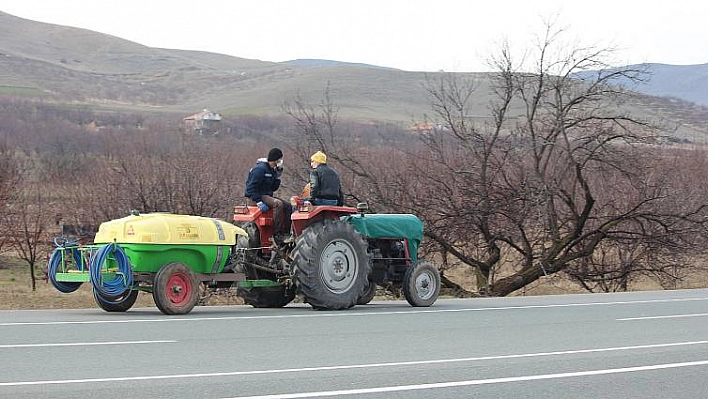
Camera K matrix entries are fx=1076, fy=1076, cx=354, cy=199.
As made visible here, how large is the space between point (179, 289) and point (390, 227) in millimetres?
4109

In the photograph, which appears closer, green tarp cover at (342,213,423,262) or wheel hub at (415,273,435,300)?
green tarp cover at (342,213,423,262)

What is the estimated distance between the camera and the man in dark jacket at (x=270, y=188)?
54.5 feet

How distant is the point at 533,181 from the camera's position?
28984 mm

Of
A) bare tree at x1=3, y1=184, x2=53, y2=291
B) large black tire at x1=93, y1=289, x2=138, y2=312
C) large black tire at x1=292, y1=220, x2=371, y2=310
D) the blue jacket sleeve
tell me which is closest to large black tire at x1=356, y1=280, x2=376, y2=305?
large black tire at x1=292, y1=220, x2=371, y2=310

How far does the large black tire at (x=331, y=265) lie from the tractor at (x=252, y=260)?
2 cm

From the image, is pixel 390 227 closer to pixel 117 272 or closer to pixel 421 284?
pixel 421 284

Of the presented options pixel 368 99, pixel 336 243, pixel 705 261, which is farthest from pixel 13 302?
pixel 368 99

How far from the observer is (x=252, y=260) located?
16.8m

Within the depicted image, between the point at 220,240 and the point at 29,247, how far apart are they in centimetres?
2334

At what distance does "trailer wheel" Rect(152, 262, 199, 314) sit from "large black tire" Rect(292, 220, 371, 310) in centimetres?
169

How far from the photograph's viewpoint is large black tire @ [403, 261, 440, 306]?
1758cm

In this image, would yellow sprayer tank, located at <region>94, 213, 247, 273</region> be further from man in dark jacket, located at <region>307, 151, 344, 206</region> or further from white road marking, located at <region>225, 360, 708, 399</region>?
white road marking, located at <region>225, 360, 708, 399</region>

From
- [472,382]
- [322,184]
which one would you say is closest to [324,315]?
[322,184]

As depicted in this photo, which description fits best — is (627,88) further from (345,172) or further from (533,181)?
(345,172)
